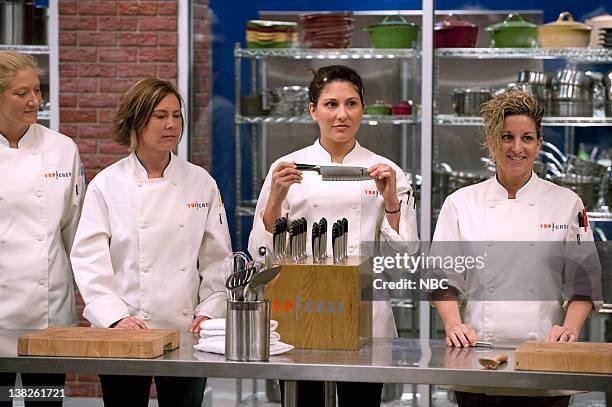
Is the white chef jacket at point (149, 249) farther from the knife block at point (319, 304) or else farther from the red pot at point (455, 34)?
the red pot at point (455, 34)

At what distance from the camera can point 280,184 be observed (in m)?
3.67

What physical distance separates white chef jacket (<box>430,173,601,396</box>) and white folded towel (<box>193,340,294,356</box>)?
2.23 ft

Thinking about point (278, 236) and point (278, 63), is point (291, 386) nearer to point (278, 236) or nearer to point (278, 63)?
point (278, 236)

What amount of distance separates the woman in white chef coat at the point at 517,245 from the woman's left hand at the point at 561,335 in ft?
0.28

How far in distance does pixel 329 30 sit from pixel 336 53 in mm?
150

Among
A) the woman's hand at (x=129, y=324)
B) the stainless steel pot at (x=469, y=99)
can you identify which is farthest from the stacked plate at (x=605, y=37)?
the woman's hand at (x=129, y=324)

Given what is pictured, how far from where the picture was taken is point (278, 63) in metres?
6.02

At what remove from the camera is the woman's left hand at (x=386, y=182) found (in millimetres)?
3625

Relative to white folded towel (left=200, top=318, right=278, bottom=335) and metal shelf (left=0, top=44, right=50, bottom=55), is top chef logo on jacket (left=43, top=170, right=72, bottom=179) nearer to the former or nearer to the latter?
white folded towel (left=200, top=318, right=278, bottom=335)

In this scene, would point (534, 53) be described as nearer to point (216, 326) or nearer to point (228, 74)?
point (228, 74)

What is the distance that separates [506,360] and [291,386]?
25.5 inches

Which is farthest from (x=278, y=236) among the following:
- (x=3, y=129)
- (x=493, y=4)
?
(x=493, y=4)

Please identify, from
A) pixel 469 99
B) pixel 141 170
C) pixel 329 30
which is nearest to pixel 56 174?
pixel 141 170

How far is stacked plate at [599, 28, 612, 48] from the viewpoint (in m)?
5.69
